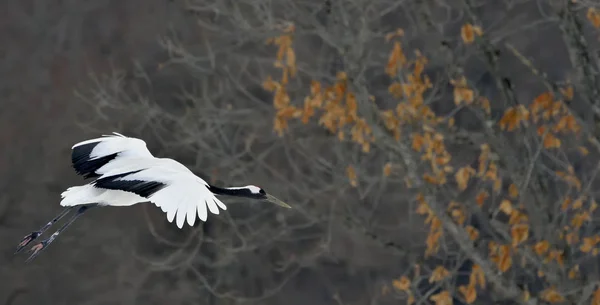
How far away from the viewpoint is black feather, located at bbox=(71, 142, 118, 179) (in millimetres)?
6930

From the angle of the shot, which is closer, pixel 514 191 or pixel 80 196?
pixel 80 196

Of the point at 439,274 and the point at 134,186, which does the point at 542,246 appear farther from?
the point at 134,186

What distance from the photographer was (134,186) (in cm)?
598

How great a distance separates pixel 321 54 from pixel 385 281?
2325 millimetres

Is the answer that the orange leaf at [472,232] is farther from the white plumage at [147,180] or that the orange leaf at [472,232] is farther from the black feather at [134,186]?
the black feather at [134,186]

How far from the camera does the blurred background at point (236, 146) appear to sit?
35.6 feet

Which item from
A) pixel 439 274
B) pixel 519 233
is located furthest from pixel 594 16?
pixel 439 274

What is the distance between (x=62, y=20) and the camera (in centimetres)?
1393

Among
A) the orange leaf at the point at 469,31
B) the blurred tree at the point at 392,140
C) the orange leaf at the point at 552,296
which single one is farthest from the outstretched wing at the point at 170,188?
the orange leaf at the point at 552,296

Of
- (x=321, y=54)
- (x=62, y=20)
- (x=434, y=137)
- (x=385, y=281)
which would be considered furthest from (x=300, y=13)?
(x=62, y=20)

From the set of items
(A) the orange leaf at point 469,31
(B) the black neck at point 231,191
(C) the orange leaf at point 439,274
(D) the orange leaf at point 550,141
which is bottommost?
(C) the orange leaf at point 439,274

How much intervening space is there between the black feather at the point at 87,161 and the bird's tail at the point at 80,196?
21.2 inches

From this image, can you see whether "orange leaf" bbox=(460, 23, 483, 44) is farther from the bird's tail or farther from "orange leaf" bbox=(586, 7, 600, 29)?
the bird's tail

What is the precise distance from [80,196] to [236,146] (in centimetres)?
600
